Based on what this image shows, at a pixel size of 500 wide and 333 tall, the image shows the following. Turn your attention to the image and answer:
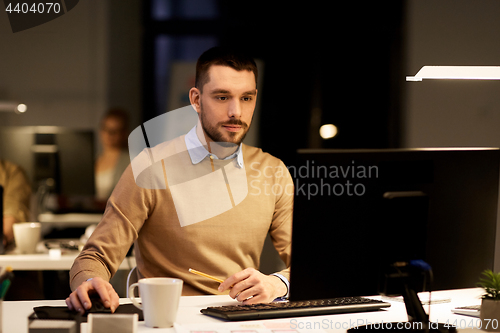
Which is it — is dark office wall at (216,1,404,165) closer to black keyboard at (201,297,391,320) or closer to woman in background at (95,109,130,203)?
woman in background at (95,109,130,203)

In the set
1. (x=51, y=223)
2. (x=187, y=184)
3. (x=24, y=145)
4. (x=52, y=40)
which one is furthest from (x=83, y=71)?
(x=187, y=184)

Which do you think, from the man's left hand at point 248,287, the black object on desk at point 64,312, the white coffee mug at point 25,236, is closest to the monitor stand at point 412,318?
the man's left hand at point 248,287

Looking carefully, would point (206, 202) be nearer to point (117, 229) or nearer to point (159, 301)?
point (117, 229)

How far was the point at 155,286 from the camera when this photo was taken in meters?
1.02

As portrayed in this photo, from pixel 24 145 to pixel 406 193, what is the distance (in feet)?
12.4

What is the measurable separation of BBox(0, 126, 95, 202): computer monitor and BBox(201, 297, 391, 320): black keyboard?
8.91ft

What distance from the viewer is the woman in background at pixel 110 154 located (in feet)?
13.5

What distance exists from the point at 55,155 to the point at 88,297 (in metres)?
2.99

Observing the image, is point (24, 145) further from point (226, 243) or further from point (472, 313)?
point (472, 313)

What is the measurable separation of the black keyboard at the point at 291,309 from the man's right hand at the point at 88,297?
0.70 feet

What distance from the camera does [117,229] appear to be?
5.03 ft

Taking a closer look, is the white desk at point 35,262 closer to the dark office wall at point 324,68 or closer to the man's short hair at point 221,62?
the man's short hair at point 221,62

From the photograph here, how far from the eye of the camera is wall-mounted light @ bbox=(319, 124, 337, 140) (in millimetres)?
3939

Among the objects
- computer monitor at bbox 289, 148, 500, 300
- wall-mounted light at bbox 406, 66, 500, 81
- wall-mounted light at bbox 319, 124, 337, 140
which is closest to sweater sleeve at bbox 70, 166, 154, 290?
computer monitor at bbox 289, 148, 500, 300
